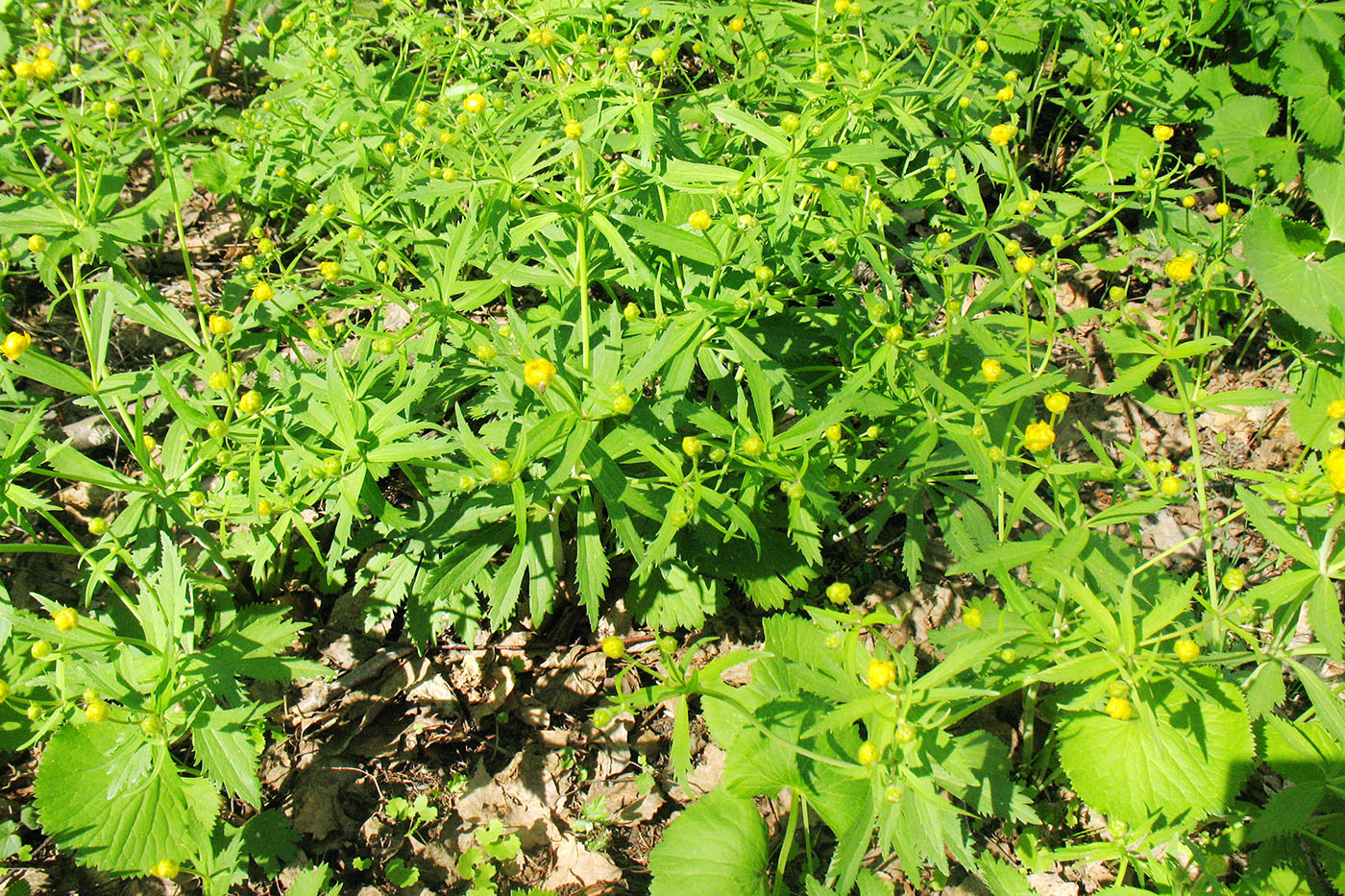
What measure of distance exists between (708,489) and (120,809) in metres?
1.89

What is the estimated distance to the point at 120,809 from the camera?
88.1 inches

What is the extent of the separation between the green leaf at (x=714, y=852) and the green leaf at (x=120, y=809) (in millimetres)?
1309

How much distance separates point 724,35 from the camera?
10.9 ft

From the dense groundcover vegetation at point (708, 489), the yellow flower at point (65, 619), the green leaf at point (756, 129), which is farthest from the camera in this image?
the green leaf at point (756, 129)

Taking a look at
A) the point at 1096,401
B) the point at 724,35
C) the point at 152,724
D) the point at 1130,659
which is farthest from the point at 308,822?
the point at 1096,401

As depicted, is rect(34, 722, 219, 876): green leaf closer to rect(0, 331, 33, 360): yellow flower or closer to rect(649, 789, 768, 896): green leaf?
rect(0, 331, 33, 360): yellow flower

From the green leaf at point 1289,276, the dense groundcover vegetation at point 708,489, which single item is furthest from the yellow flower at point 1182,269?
the green leaf at point 1289,276

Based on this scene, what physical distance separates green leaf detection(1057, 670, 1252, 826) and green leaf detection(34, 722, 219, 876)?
257 centimetres

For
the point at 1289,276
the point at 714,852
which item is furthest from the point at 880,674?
the point at 1289,276

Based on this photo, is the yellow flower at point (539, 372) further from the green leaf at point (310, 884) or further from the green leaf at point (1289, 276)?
the green leaf at point (1289, 276)

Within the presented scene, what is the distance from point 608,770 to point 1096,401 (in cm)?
Result: 274

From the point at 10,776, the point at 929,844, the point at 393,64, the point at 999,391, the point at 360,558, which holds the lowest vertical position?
the point at 10,776

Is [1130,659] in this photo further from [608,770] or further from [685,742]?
[608,770]

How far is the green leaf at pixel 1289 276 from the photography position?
3.28 m
